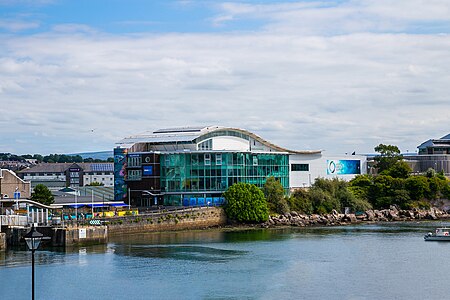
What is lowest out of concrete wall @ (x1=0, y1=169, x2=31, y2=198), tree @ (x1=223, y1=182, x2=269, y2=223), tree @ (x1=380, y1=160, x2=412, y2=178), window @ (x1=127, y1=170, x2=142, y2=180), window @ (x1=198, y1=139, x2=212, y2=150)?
tree @ (x1=223, y1=182, x2=269, y2=223)

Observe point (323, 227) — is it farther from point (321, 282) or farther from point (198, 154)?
point (321, 282)

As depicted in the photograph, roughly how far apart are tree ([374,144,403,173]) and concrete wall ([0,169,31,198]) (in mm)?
50527

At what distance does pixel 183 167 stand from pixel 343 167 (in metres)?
29.5

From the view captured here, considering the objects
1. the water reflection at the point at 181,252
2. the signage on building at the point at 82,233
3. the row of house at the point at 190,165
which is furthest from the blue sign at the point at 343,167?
the signage on building at the point at 82,233

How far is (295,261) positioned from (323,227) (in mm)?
28174

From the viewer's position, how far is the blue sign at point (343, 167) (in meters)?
99.6

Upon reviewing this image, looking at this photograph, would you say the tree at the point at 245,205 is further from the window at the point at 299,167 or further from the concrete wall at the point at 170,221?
the window at the point at 299,167

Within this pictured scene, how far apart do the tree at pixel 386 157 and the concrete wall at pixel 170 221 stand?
121 ft

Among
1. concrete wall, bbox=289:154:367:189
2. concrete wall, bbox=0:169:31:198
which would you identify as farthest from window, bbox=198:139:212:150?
concrete wall, bbox=0:169:31:198

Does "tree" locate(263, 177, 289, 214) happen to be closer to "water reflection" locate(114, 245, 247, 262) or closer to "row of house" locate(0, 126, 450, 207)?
"row of house" locate(0, 126, 450, 207)

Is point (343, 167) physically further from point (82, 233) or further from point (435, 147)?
point (82, 233)

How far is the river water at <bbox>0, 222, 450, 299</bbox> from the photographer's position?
39656 millimetres

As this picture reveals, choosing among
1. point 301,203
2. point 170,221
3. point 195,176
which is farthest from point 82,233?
point 301,203

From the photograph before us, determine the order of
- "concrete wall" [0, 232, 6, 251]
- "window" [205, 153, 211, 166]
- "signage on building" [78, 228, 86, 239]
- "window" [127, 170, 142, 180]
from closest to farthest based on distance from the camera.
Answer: "concrete wall" [0, 232, 6, 251], "signage on building" [78, 228, 86, 239], "window" [205, 153, 211, 166], "window" [127, 170, 142, 180]
